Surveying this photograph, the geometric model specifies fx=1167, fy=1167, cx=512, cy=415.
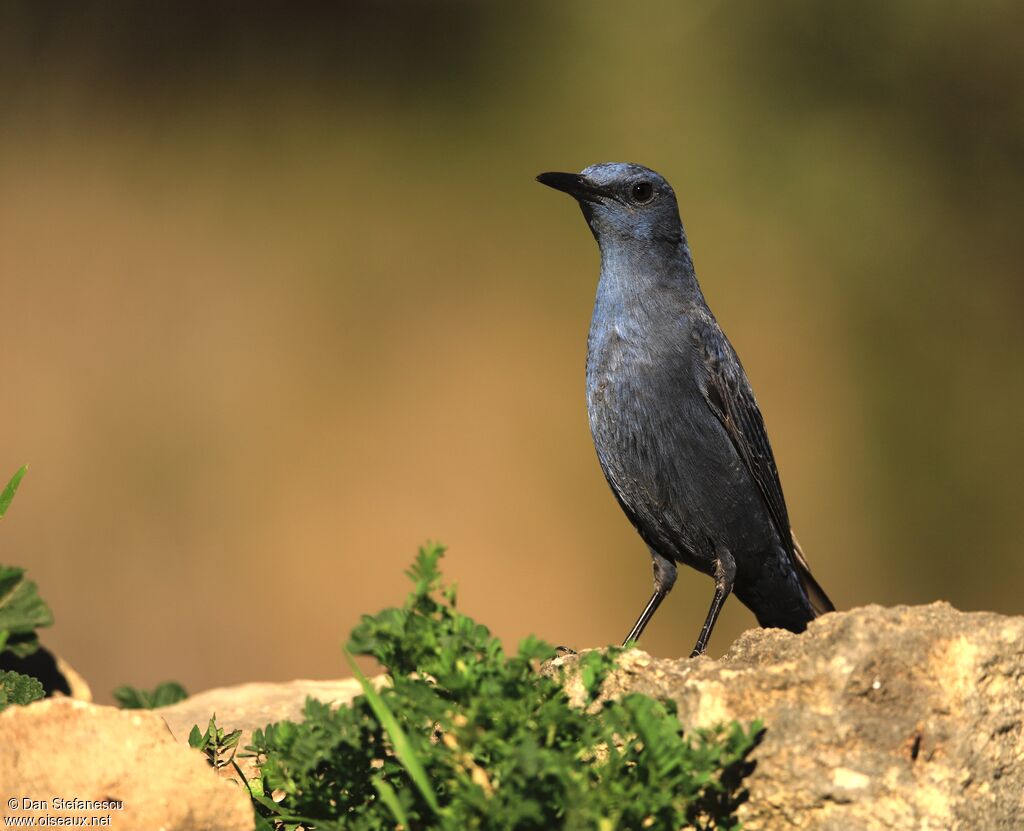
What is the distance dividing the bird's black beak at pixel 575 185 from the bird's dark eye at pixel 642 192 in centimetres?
13

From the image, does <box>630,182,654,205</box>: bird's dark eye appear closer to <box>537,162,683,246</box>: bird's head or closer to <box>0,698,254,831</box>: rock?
<box>537,162,683,246</box>: bird's head

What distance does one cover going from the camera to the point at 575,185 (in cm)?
498

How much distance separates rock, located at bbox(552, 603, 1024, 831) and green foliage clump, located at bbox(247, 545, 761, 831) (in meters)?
0.11

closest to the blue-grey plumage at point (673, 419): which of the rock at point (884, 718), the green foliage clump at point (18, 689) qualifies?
the rock at point (884, 718)

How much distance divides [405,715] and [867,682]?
116cm

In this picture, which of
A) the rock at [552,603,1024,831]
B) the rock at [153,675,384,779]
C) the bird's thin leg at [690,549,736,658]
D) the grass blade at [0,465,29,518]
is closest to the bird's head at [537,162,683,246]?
the bird's thin leg at [690,549,736,658]

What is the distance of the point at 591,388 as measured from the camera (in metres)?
4.74

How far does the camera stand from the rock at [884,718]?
2.86m

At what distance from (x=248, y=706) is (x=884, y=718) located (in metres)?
2.84

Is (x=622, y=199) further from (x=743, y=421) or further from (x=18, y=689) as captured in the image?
(x=18, y=689)

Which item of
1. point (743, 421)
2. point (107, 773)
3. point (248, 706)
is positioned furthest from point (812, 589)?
point (107, 773)

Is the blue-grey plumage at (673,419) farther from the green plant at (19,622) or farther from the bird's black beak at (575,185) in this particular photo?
the green plant at (19,622)

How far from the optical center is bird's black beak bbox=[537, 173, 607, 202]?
4949 millimetres

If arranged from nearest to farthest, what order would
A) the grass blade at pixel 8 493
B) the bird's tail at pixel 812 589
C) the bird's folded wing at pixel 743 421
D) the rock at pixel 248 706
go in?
the grass blade at pixel 8 493
the rock at pixel 248 706
the bird's folded wing at pixel 743 421
the bird's tail at pixel 812 589
